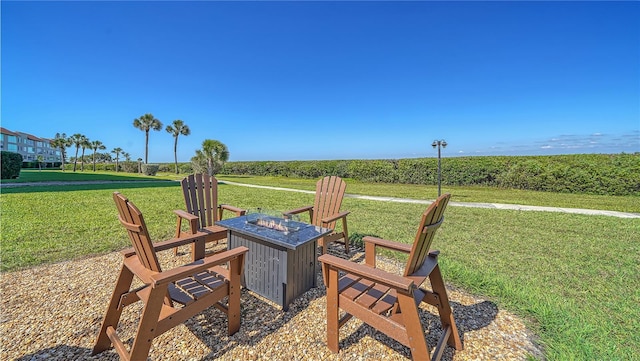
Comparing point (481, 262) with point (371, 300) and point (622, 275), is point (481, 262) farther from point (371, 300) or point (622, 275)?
point (371, 300)

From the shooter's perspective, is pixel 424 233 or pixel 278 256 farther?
pixel 278 256

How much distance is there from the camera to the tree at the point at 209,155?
20531 mm

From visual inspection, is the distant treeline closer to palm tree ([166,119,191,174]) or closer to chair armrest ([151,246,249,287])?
chair armrest ([151,246,249,287])

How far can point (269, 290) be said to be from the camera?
7.51 feet

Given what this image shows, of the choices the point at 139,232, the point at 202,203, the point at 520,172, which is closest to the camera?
the point at 139,232

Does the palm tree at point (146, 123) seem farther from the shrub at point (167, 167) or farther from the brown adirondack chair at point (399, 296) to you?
the brown adirondack chair at point (399, 296)

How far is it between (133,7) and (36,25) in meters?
2.93

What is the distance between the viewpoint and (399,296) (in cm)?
134

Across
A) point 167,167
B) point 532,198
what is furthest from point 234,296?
point 167,167

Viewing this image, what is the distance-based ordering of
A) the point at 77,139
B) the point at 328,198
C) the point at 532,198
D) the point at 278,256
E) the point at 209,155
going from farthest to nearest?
the point at 77,139, the point at 209,155, the point at 532,198, the point at 328,198, the point at 278,256

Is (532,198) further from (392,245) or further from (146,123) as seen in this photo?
(146,123)

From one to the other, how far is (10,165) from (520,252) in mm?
20871

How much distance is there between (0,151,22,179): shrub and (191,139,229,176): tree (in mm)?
9908

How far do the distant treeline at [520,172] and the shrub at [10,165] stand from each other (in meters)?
18.5
